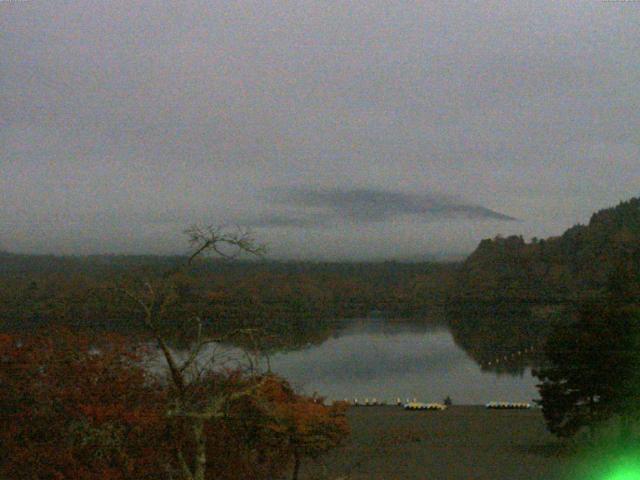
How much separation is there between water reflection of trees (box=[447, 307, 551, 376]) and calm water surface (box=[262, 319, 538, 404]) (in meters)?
1.28

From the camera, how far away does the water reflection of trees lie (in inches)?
1698

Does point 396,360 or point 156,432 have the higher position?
point 156,432

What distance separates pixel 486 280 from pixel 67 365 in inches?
3654

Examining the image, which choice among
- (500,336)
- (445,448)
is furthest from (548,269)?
(445,448)

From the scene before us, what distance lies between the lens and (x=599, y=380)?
39.7ft

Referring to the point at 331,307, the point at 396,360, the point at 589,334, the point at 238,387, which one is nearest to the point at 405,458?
the point at 589,334

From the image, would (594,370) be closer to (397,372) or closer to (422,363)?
(397,372)

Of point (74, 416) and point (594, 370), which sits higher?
point (74, 416)

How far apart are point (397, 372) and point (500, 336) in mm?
24472

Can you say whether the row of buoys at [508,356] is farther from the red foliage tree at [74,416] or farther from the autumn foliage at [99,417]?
the red foliage tree at [74,416]

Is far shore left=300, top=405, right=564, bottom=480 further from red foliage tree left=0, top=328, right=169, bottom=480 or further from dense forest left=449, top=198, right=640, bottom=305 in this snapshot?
dense forest left=449, top=198, right=640, bottom=305

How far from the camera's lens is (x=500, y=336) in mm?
61469

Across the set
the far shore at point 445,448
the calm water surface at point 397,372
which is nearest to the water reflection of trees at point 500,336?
the calm water surface at point 397,372

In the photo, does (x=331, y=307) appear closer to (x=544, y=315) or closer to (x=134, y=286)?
(x=544, y=315)
